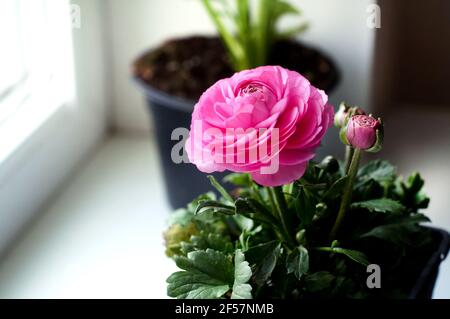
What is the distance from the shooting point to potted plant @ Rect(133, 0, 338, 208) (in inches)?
37.4

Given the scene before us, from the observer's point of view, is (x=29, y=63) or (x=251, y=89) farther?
(x=29, y=63)

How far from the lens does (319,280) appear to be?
598 millimetres

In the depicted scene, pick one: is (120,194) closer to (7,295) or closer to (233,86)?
(7,295)

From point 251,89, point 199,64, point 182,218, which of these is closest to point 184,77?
point 199,64

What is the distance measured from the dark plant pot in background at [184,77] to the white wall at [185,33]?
0.05m

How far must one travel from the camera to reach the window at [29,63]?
2.91ft

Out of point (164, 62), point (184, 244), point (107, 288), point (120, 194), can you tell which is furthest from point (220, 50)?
point (184, 244)

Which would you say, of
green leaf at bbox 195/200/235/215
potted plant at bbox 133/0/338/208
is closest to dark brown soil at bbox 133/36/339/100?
potted plant at bbox 133/0/338/208

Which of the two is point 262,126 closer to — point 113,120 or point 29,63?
point 29,63

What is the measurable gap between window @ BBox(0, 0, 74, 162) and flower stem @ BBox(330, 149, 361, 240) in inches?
16.7

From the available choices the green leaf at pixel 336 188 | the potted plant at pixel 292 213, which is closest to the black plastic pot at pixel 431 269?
the potted plant at pixel 292 213

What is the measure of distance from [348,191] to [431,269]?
132mm

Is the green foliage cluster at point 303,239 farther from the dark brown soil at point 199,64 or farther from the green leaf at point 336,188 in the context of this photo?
the dark brown soil at point 199,64

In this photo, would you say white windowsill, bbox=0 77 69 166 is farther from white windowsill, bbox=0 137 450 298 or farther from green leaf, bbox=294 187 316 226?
green leaf, bbox=294 187 316 226
